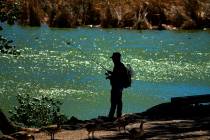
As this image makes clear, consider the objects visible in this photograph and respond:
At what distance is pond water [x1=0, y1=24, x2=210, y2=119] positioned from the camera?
30922 millimetres

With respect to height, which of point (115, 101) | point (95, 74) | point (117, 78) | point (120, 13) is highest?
point (117, 78)

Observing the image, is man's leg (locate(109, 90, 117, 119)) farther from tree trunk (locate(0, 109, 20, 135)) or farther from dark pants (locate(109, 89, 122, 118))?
tree trunk (locate(0, 109, 20, 135))

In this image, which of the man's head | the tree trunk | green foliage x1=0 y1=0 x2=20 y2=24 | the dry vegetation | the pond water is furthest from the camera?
the dry vegetation

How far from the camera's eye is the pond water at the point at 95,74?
101 feet

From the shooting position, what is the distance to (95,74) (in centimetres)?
4319

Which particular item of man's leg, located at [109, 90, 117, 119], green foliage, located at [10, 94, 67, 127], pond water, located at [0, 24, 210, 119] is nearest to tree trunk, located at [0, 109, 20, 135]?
man's leg, located at [109, 90, 117, 119]

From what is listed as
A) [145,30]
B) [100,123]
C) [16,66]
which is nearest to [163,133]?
[100,123]

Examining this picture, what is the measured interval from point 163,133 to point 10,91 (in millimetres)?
20632

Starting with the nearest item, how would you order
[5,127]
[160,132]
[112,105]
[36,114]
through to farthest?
1. [160,132]
2. [5,127]
3. [112,105]
4. [36,114]

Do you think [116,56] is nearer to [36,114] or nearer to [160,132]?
[160,132]

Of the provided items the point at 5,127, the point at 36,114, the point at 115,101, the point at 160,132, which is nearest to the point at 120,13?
the point at 36,114

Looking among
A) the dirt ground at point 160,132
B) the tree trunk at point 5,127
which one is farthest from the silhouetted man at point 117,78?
the tree trunk at point 5,127

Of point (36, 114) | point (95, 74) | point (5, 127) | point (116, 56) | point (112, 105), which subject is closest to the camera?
point (5, 127)

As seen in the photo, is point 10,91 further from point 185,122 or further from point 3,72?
point 185,122
